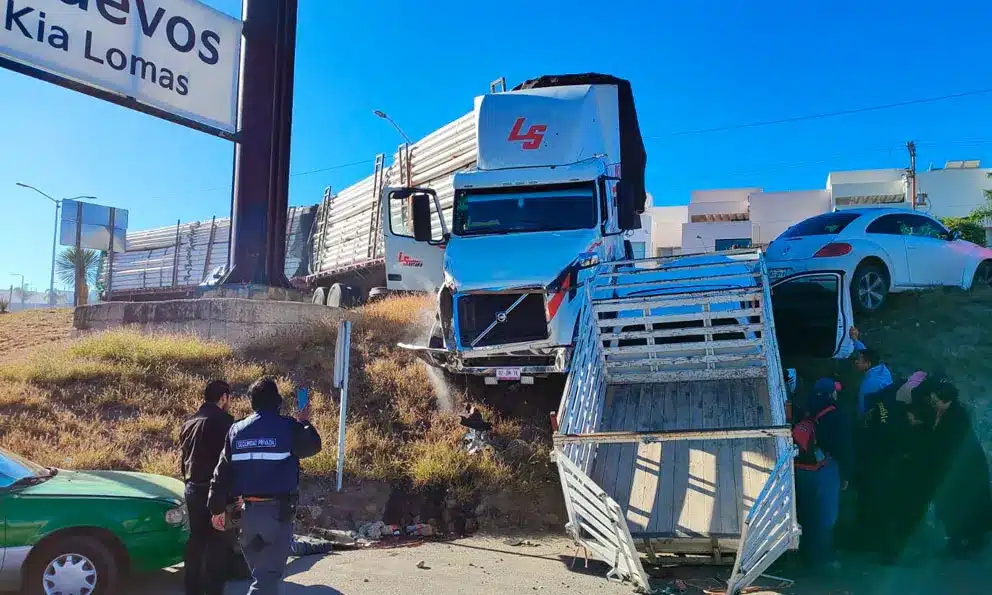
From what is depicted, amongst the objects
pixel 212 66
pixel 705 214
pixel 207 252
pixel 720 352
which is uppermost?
pixel 705 214

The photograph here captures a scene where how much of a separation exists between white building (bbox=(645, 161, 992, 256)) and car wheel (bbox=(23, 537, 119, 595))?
4057 cm

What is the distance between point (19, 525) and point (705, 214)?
1974 inches

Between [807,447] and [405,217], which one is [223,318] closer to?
[405,217]

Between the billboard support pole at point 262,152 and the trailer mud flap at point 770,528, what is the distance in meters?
11.8

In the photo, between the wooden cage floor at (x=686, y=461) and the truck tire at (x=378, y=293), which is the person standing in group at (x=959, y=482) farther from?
the truck tire at (x=378, y=293)

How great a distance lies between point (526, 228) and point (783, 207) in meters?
41.3

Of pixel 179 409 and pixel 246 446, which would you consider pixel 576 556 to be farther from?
pixel 179 409

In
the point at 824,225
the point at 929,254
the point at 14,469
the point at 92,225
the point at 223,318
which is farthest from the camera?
the point at 92,225

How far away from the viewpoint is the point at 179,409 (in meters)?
9.50

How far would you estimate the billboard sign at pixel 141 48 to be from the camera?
38.7ft

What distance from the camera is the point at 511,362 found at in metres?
8.42

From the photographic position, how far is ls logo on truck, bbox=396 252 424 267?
33.3 ft

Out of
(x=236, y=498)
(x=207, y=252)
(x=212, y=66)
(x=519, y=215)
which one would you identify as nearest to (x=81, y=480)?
(x=236, y=498)

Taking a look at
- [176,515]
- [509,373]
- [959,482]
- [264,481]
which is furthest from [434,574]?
[959,482]
